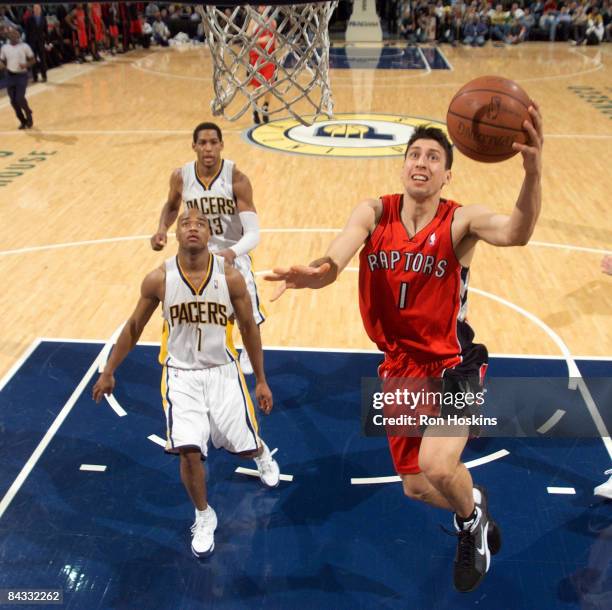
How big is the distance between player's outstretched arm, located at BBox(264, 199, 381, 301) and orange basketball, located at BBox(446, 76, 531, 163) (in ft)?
1.80

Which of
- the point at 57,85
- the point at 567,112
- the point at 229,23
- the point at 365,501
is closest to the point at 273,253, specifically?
the point at 229,23

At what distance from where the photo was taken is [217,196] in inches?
200

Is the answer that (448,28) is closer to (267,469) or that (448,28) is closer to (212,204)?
(212,204)

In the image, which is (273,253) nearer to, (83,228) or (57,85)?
(83,228)

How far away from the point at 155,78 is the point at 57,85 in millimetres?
2349

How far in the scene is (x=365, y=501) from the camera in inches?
165

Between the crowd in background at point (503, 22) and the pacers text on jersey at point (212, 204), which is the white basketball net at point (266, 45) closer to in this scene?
the pacers text on jersey at point (212, 204)

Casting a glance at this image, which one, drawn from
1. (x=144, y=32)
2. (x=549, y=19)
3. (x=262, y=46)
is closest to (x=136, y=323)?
(x=262, y=46)

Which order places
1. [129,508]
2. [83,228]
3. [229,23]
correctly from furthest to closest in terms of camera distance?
[83,228] < [229,23] < [129,508]

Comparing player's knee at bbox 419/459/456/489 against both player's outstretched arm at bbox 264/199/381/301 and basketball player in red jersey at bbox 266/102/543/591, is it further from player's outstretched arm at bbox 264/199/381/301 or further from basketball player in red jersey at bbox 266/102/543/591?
player's outstretched arm at bbox 264/199/381/301

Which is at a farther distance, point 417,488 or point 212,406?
point 212,406

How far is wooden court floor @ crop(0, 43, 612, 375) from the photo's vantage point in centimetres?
630

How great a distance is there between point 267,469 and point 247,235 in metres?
1.57

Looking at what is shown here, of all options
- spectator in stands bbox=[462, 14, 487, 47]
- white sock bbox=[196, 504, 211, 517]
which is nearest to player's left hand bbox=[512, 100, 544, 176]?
white sock bbox=[196, 504, 211, 517]
